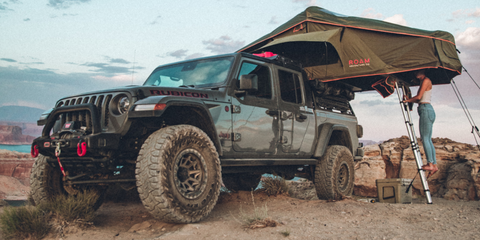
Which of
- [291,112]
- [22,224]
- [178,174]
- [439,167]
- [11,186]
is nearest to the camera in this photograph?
[22,224]

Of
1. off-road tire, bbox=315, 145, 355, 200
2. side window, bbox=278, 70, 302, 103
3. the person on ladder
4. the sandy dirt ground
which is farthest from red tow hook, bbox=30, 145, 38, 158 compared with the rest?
the person on ladder

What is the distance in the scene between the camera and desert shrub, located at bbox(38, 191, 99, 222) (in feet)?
12.2

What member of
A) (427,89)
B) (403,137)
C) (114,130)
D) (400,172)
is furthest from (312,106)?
(403,137)

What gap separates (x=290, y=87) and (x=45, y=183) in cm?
372

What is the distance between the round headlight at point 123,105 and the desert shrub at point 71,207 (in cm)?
114

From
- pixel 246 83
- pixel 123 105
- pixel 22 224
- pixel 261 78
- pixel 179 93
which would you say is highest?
pixel 261 78

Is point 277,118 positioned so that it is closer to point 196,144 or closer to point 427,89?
point 196,144

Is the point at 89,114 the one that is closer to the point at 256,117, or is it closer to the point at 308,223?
the point at 256,117

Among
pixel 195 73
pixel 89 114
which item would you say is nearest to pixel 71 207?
pixel 89 114

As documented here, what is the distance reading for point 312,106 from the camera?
6.14 m

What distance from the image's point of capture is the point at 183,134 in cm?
357

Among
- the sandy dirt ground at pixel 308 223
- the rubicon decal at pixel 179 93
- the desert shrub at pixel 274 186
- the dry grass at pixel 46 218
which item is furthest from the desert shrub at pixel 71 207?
the desert shrub at pixel 274 186

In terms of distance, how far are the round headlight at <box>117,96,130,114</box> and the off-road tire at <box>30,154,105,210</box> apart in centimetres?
128

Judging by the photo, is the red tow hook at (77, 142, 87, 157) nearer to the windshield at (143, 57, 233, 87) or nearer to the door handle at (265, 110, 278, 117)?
the windshield at (143, 57, 233, 87)
